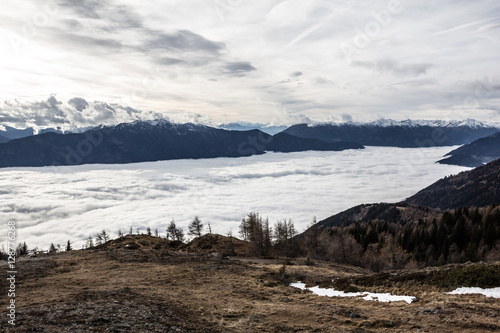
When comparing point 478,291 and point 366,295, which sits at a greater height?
point 478,291

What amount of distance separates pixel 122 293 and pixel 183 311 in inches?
270

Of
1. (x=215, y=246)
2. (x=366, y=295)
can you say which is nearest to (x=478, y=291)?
(x=366, y=295)

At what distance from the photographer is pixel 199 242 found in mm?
82062

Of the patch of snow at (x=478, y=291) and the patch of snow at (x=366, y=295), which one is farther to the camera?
the patch of snow at (x=366, y=295)

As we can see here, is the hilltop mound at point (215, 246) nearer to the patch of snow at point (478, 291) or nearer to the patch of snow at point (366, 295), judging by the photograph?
the patch of snow at point (366, 295)

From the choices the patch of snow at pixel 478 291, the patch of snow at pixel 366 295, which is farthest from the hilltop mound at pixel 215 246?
the patch of snow at pixel 478 291

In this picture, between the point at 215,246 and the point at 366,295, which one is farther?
the point at 215,246

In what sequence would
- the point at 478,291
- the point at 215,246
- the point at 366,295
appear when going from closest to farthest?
the point at 478,291, the point at 366,295, the point at 215,246

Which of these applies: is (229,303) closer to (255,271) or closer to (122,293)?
(122,293)

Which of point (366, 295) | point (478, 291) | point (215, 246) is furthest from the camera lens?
point (215, 246)

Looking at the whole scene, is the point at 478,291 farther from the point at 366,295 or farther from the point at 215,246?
the point at 215,246

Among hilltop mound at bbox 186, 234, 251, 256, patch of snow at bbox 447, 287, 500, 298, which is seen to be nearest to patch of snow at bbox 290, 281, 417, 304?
patch of snow at bbox 447, 287, 500, 298

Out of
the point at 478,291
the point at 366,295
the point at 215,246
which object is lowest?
the point at 215,246

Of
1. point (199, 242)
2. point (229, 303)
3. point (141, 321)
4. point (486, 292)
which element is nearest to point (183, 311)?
point (141, 321)
